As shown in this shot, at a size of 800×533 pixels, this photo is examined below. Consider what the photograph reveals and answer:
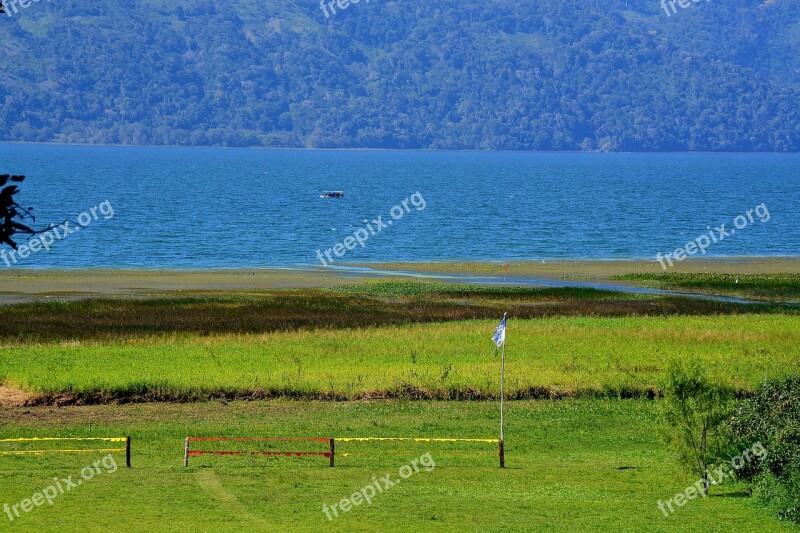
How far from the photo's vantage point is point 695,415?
3111 cm

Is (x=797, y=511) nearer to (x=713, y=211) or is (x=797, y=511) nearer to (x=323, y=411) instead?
(x=323, y=411)

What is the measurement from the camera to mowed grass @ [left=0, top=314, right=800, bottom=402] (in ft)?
142

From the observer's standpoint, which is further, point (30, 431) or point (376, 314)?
point (376, 314)

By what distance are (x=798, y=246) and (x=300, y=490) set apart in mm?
108948

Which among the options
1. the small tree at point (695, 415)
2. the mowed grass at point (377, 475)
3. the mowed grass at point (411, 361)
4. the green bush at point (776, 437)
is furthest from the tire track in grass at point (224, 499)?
the green bush at point (776, 437)

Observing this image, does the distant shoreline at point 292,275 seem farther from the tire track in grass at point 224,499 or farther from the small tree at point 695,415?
the small tree at point 695,415

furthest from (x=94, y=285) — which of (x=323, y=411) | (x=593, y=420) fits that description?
(x=593, y=420)

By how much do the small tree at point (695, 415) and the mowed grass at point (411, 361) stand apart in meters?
7.28

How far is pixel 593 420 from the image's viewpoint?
129ft

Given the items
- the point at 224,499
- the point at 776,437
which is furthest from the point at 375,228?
the point at 224,499

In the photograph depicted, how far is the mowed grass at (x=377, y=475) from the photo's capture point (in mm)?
27141

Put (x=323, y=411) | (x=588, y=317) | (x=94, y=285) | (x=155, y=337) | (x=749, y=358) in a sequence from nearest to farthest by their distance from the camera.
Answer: (x=323, y=411), (x=749, y=358), (x=155, y=337), (x=588, y=317), (x=94, y=285)

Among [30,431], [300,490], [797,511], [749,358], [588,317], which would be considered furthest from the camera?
[588,317]

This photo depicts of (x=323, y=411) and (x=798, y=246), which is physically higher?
(x=798, y=246)
